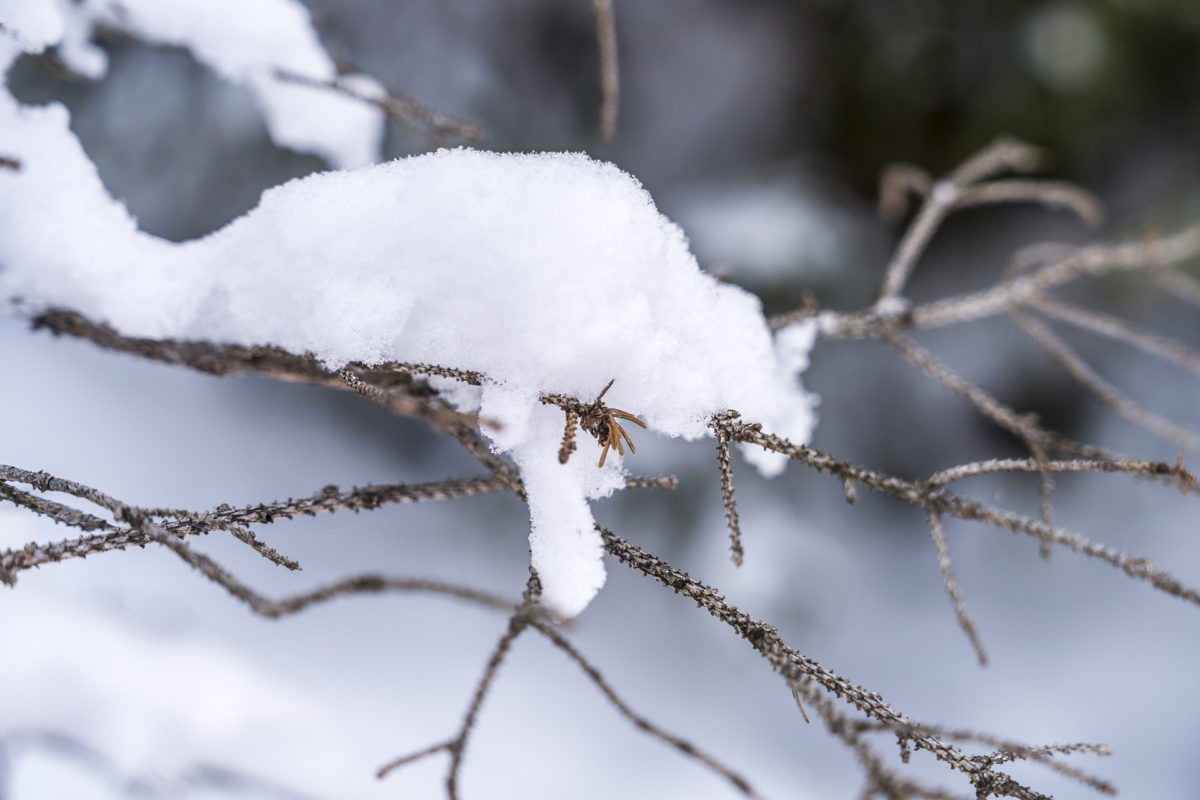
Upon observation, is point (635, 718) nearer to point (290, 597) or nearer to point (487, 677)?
point (487, 677)

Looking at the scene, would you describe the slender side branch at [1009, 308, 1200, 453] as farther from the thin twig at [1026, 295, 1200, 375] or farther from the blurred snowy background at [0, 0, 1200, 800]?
the blurred snowy background at [0, 0, 1200, 800]

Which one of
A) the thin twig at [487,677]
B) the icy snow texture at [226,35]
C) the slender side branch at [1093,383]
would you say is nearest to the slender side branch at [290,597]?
the thin twig at [487,677]

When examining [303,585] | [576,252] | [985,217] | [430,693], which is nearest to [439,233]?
[576,252]

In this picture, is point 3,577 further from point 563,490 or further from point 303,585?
point 303,585

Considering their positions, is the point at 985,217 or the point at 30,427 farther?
the point at 985,217

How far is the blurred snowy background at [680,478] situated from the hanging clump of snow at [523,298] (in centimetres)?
40

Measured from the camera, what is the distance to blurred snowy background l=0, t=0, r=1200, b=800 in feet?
2.67

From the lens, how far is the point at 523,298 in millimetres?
370

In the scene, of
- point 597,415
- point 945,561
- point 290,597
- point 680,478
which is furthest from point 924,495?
point 680,478

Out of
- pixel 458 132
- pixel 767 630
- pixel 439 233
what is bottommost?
pixel 767 630

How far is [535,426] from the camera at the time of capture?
401 mm

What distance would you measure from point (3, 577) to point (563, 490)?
0.27 meters

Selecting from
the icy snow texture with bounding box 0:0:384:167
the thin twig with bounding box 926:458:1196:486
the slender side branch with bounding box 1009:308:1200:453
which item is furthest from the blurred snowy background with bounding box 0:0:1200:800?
the thin twig with bounding box 926:458:1196:486

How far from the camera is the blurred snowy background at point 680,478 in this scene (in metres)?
0.81
